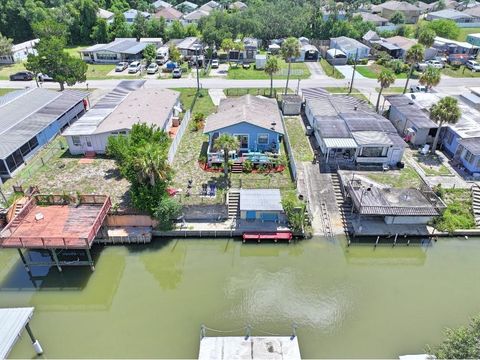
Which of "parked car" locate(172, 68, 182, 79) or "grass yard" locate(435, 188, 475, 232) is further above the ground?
"parked car" locate(172, 68, 182, 79)

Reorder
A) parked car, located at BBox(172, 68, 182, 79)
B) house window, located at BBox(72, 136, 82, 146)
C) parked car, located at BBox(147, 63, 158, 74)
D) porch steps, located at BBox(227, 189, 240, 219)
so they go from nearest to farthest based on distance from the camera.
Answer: porch steps, located at BBox(227, 189, 240, 219), house window, located at BBox(72, 136, 82, 146), parked car, located at BBox(172, 68, 182, 79), parked car, located at BBox(147, 63, 158, 74)

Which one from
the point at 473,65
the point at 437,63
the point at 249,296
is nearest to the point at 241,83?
the point at 437,63

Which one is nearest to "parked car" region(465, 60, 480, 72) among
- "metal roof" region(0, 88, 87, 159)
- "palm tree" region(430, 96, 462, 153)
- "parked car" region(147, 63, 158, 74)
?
"palm tree" region(430, 96, 462, 153)

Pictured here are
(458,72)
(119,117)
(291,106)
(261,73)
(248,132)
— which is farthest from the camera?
(261,73)

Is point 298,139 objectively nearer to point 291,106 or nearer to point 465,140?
point 291,106

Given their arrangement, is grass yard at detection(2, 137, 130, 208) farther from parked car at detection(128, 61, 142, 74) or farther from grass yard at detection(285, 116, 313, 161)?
parked car at detection(128, 61, 142, 74)

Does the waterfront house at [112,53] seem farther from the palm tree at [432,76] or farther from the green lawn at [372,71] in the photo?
the palm tree at [432,76]
